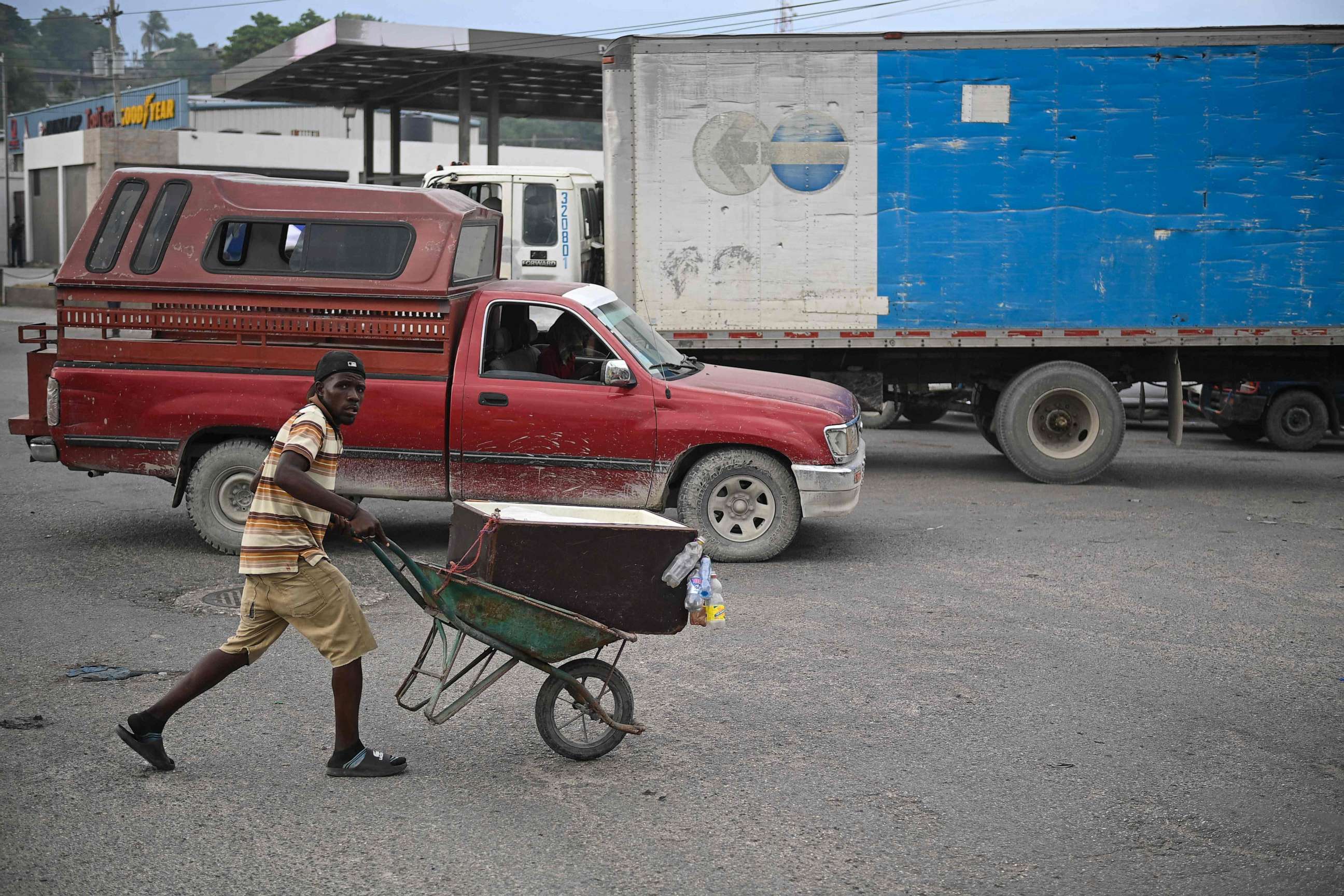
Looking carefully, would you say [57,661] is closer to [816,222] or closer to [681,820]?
[681,820]

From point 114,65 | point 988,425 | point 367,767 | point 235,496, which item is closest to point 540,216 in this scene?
point 988,425

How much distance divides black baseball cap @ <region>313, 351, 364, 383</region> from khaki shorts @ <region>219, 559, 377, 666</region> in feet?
2.26

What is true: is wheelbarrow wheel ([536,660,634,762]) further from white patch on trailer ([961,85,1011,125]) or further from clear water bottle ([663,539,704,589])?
white patch on trailer ([961,85,1011,125])

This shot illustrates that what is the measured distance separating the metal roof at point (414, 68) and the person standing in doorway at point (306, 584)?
16869mm

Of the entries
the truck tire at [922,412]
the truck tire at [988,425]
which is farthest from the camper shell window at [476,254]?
the truck tire at [922,412]

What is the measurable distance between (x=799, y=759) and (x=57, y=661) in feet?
12.0

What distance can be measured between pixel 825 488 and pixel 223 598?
12.7 ft

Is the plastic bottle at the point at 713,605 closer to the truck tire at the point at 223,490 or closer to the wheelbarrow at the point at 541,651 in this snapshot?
the wheelbarrow at the point at 541,651

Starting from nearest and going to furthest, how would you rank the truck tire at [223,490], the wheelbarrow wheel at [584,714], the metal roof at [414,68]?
the wheelbarrow wheel at [584,714], the truck tire at [223,490], the metal roof at [414,68]

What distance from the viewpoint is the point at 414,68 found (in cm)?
2461

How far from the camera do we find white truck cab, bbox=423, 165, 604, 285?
13594 mm

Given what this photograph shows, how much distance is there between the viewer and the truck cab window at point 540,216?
13648 millimetres

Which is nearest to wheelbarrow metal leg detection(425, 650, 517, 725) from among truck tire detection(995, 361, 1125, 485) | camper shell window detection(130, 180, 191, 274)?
camper shell window detection(130, 180, 191, 274)

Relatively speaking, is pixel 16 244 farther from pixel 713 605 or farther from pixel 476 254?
pixel 713 605
